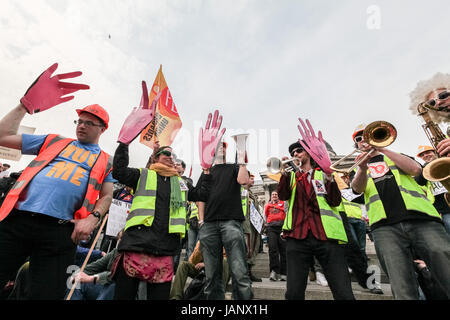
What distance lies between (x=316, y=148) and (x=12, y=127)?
339cm

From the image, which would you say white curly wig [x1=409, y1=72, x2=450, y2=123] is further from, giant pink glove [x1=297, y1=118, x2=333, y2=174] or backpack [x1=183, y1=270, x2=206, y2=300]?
backpack [x1=183, y1=270, x2=206, y2=300]

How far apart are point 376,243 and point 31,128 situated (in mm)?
6521

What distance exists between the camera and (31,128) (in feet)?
17.7

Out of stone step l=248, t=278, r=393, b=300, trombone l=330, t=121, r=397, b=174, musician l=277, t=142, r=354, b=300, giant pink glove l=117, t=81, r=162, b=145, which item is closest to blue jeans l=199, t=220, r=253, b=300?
musician l=277, t=142, r=354, b=300

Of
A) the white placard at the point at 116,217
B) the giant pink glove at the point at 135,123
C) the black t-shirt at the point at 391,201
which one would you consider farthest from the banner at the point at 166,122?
the black t-shirt at the point at 391,201

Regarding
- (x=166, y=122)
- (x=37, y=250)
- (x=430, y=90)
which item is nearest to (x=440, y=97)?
(x=430, y=90)

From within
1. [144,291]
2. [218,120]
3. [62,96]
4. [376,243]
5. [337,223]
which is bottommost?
[144,291]

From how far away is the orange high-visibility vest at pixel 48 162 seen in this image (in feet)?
7.26

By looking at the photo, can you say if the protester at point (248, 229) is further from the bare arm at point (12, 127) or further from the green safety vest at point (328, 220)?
the bare arm at point (12, 127)

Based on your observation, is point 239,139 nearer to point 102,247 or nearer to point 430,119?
→ point 430,119

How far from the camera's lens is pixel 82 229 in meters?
2.27

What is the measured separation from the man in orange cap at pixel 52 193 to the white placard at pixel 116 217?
3.19 ft

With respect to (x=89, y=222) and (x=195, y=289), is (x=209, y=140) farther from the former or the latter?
(x=195, y=289)
